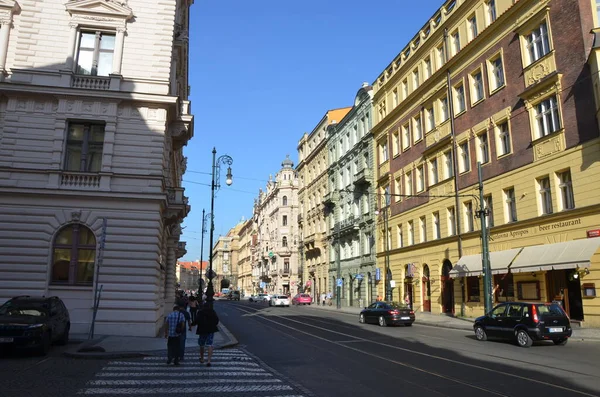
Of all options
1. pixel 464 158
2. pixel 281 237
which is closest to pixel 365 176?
pixel 464 158

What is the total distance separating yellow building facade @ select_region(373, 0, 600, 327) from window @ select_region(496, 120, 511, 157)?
6 cm

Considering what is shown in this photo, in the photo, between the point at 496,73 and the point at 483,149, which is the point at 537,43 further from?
the point at 483,149

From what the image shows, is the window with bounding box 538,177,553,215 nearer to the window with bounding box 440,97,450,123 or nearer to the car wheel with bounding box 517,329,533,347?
the car wheel with bounding box 517,329,533,347

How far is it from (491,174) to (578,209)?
283 inches

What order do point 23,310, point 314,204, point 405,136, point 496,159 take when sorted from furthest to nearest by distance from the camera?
1. point 314,204
2. point 405,136
3. point 496,159
4. point 23,310

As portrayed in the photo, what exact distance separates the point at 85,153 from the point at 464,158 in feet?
73.8

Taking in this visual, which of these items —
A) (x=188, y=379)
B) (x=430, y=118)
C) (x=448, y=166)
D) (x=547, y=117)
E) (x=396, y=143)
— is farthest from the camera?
(x=396, y=143)

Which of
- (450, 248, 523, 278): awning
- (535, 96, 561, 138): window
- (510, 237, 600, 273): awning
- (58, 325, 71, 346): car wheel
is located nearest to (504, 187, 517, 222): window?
(450, 248, 523, 278): awning

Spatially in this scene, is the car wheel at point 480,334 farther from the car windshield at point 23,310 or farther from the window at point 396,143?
the window at point 396,143

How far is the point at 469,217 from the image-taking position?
30.8 m

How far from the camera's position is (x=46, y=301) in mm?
15367

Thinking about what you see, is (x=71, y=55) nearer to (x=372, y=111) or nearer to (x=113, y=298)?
(x=113, y=298)

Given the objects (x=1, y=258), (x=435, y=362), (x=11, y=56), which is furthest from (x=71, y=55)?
(x=435, y=362)

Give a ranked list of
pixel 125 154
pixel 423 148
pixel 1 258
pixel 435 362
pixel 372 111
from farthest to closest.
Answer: pixel 372 111 < pixel 423 148 < pixel 125 154 < pixel 1 258 < pixel 435 362
